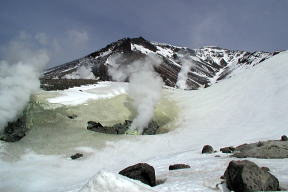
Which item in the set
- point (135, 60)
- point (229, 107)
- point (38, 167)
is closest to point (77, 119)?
point (38, 167)

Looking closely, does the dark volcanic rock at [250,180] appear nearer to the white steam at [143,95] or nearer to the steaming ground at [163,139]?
the steaming ground at [163,139]

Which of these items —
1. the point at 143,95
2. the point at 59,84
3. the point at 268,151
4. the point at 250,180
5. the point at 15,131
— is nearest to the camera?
the point at 250,180

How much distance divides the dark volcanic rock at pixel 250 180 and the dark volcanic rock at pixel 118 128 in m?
27.6

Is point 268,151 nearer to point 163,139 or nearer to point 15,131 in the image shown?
point 163,139

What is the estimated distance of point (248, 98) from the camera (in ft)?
170

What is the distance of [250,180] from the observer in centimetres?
1595

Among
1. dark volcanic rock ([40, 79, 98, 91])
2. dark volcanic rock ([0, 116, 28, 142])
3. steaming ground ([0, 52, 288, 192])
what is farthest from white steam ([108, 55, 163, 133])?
dark volcanic rock ([0, 116, 28, 142])

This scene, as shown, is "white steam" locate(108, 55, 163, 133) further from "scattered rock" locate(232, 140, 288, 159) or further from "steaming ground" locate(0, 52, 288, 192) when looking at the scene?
"scattered rock" locate(232, 140, 288, 159)

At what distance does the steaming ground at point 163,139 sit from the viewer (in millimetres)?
21969

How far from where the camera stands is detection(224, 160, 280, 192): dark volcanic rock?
15781 millimetres

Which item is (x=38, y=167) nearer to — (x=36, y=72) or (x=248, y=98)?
(x=36, y=72)

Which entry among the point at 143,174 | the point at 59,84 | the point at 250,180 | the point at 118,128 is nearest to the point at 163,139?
the point at 118,128

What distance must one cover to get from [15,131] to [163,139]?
17.4 metres

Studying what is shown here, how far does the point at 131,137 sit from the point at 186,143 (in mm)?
6505
